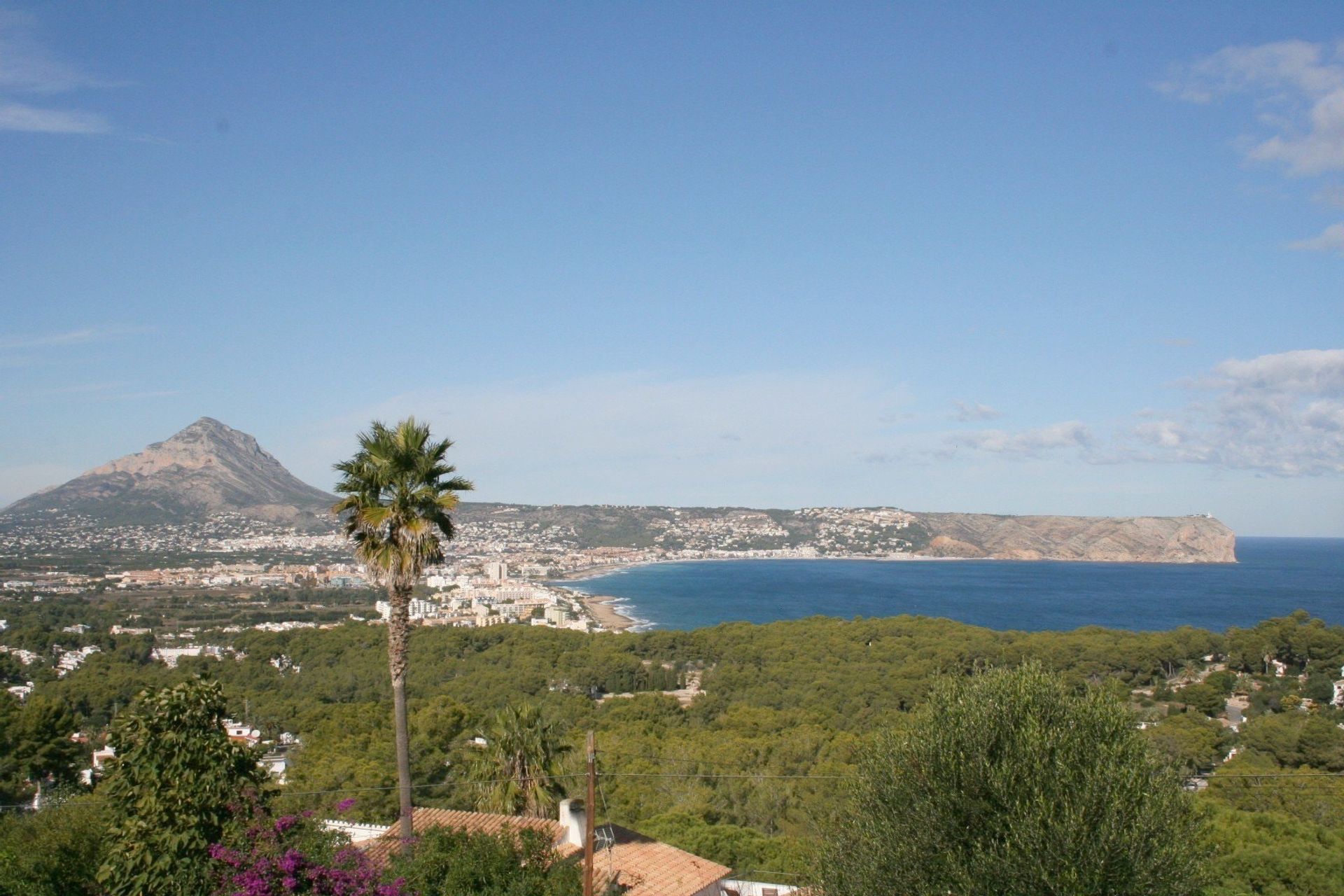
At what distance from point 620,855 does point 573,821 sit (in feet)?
3.47

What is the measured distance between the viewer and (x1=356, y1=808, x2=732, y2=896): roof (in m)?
12.9

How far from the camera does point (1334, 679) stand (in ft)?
145

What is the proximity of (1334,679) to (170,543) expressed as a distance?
5781 inches

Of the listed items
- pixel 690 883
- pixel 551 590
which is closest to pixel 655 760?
pixel 690 883

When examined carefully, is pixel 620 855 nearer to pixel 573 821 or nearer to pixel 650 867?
pixel 650 867

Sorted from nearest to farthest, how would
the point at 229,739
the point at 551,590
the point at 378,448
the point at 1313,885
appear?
the point at 229,739 → the point at 378,448 → the point at 1313,885 → the point at 551,590

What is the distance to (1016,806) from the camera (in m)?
9.93

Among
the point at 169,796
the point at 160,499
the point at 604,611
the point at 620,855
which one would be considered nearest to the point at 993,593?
the point at 604,611

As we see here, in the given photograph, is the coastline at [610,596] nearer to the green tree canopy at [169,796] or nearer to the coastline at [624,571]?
the coastline at [624,571]

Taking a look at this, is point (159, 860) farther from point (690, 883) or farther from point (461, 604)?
point (461, 604)

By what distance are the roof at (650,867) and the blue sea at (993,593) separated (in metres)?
66.2

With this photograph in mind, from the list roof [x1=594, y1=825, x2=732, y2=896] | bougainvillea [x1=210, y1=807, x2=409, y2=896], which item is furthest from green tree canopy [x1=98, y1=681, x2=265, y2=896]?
roof [x1=594, y1=825, x2=732, y2=896]

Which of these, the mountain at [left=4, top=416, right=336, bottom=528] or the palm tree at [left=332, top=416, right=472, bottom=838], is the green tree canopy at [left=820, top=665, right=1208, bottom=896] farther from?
the mountain at [left=4, top=416, right=336, bottom=528]

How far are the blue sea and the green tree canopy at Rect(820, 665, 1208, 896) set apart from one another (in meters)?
69.3
